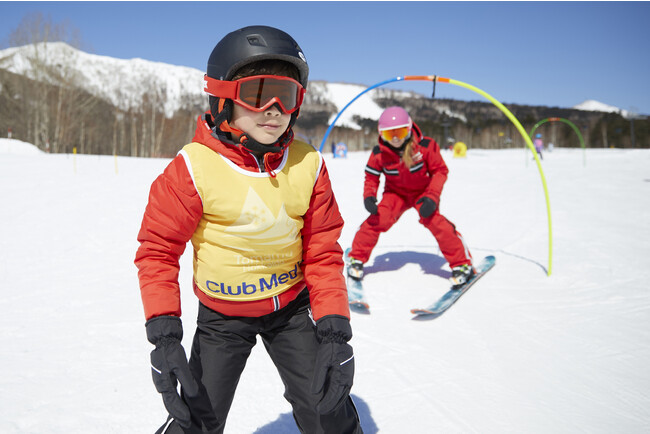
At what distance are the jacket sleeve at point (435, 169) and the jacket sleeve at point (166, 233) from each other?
3.41 metres

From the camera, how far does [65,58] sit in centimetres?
3566

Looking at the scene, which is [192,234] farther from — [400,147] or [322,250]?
[400,147]

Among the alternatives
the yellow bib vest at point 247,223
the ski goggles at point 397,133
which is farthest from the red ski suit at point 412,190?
the yellow bib vest at point 247,223

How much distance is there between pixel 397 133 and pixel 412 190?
0.67 metres

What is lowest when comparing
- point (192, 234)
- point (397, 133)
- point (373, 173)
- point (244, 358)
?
point (244, 358)

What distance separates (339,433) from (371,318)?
238 cm

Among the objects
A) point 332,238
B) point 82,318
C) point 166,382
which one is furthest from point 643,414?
point 82,318

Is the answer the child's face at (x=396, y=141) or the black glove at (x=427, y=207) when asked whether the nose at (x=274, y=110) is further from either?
the child's face at (x=396, y=141)

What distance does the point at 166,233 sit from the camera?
64.4 inches

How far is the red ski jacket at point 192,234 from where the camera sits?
1608 mm

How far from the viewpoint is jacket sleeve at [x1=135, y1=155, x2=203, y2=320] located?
1.59 meters

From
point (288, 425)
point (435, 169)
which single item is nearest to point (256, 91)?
point (288, 425)

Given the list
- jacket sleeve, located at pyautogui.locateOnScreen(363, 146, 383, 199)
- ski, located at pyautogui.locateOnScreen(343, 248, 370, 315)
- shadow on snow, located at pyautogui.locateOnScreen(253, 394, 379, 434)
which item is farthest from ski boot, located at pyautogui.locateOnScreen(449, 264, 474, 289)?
shadow on snow, located at pyautogui.locateOnScreen(253, 394, 379, 434)

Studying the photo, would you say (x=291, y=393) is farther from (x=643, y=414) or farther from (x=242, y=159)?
(x=643, y=414)
